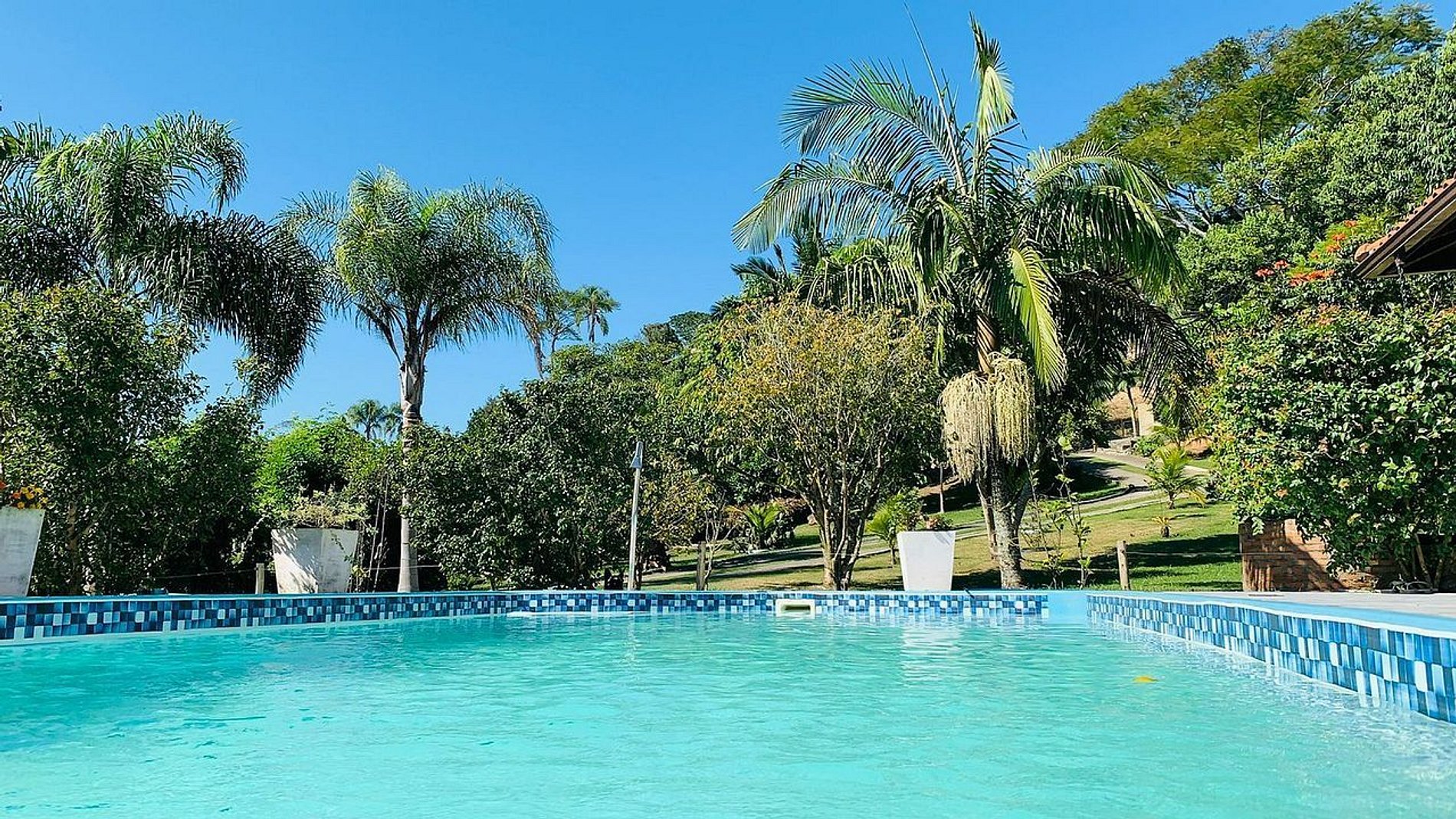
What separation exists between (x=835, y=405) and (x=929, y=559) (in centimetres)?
259

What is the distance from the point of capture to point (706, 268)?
3056cm

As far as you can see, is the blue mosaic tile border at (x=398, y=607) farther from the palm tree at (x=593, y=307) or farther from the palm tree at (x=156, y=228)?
the palm tree at (x=593, y=307)

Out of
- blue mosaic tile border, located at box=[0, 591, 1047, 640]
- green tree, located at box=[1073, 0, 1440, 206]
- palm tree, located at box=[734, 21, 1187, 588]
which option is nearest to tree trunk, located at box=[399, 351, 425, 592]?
blue mosaic tile border, located at box=[0, 591, 1047, 640]

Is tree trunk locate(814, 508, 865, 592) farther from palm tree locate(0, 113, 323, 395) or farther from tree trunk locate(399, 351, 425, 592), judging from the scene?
palm tree locate(0, 113, 323, 395)

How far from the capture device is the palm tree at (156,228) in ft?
43.3

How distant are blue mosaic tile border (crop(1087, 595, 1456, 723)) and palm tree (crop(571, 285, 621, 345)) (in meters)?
49.4

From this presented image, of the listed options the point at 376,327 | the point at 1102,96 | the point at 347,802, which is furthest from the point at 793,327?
the point at 1102,96

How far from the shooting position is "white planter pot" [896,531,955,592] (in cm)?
1303

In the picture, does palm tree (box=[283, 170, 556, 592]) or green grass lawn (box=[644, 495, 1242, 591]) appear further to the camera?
palm tree (box=[283, 170, 556, 592])

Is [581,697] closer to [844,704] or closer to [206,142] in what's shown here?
[844,704]

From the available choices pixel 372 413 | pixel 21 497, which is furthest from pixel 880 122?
pixel 372 413

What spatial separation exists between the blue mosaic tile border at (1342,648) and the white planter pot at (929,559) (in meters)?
4.42

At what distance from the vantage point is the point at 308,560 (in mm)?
12484

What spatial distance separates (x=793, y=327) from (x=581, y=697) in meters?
9.22
